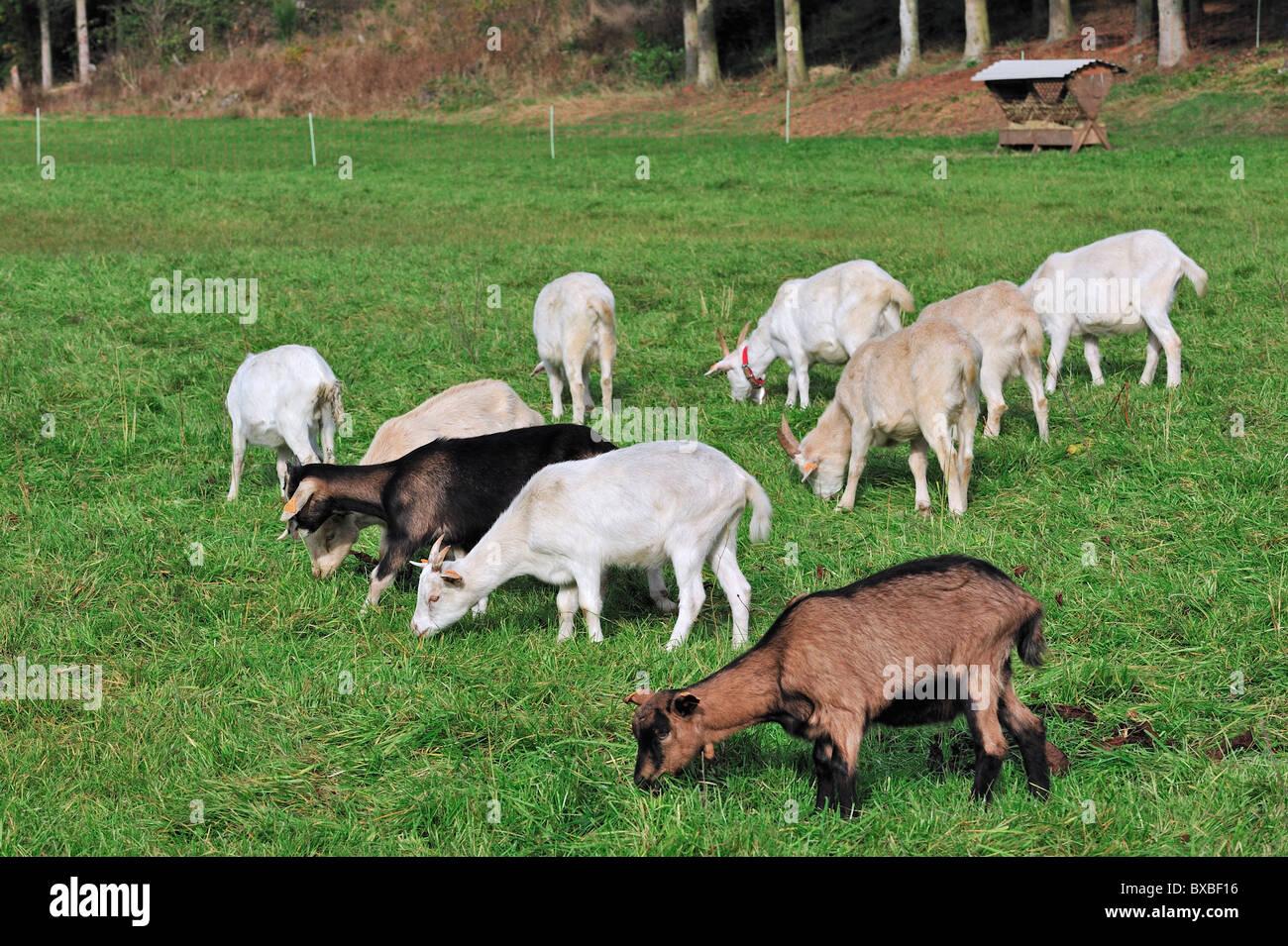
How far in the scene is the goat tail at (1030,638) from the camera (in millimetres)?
4762

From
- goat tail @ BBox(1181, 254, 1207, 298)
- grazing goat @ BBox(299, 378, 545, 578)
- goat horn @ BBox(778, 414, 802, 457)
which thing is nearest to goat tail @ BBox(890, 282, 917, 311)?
goat tail @ BBox(1181, 254, 1207, 298)

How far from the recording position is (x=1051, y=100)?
90.0 feet

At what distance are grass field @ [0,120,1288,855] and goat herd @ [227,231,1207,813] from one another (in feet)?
0.81

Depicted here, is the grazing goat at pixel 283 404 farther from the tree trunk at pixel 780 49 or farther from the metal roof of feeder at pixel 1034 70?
Answer: the tree trunk at pixel 780 49

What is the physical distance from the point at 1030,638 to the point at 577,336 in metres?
6.14

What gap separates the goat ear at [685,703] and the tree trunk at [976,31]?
36.0 meters

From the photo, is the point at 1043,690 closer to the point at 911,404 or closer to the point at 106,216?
the point at 911,404

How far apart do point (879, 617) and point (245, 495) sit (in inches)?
208

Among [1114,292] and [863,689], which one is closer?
[863,689]

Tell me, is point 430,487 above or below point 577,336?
below

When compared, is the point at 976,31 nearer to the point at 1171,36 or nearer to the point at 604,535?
the point at 1171,36

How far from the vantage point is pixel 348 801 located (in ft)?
15.8

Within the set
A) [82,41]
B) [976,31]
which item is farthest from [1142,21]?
[82,41]

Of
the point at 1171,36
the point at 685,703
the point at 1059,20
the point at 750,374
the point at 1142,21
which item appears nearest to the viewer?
the point at 685,703
